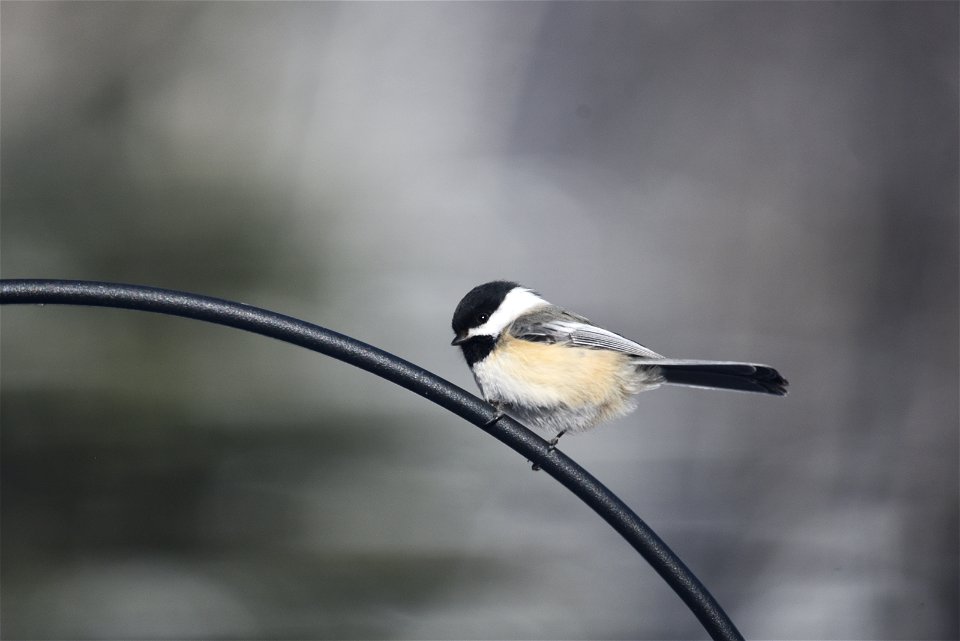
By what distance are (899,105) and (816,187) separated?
697 millimetres

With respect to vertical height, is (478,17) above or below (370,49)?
above

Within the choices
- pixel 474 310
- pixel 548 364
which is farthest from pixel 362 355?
pixel 548 364

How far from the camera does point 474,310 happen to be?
209cm

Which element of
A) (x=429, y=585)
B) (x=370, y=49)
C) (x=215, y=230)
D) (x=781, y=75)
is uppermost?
(x=781, y=75)

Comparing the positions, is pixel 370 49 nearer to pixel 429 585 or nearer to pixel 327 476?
pixel 327 476

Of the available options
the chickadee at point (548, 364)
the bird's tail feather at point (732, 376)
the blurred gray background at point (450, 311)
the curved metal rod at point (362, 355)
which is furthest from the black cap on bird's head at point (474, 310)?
the blurred gray background at point (450, 311)

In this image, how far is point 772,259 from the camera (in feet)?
15.1

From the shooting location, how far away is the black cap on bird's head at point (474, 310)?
209 centimetres

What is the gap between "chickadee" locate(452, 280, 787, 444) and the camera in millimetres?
2100

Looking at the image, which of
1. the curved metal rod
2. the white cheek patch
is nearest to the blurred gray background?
the white cheek patch

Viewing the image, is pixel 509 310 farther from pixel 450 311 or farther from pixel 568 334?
pixel 450 311

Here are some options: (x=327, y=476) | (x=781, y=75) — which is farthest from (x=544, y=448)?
(x=781, y=75)

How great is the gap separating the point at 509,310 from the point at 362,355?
82cm

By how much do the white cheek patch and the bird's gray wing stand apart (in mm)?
23
